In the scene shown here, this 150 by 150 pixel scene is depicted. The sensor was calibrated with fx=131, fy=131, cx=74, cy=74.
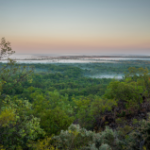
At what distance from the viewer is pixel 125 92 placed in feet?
76.1

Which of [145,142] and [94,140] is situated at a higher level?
[145,142]

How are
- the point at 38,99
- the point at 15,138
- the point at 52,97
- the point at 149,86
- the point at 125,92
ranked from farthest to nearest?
the point at 125,92, the point at 149,86, the point at 52,97, the point at 38,99, the point at 15,138

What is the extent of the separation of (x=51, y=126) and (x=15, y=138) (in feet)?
14.6

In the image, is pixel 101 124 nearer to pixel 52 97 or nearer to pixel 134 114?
pixel 134 114

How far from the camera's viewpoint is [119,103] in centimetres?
2383

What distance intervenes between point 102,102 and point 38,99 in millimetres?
9172

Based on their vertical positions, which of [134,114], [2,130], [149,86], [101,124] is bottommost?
[101,124]

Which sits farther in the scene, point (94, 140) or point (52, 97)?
point (52, 97)

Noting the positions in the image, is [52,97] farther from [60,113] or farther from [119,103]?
[119,103]

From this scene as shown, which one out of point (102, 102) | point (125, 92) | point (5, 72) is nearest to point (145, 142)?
point (5, 72)

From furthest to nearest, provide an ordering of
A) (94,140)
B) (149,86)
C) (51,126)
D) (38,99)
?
(149,86), (38,99), (51,126), (94,140)

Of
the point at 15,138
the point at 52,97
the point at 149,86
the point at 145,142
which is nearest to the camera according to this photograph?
the point at 145,142

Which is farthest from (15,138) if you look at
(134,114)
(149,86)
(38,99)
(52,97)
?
(149,86)

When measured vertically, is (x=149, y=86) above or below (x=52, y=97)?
above
